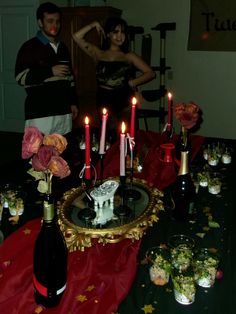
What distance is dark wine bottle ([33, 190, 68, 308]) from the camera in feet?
3.23

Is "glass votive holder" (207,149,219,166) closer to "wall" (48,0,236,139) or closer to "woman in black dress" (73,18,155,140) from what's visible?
"woman in black dress" (73,18,155,140)

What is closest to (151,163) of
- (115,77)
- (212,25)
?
(115,77)

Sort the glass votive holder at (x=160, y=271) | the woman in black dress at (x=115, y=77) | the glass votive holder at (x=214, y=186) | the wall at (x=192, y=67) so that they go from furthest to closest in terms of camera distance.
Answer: the wall at (x=192, y=67), the woman in black dress at (x=115, y=77), the glass votive holder at (x=214, y=186), the glass votive holder at (x=160, y=271)

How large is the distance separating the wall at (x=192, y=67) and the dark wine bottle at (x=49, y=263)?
4.49m

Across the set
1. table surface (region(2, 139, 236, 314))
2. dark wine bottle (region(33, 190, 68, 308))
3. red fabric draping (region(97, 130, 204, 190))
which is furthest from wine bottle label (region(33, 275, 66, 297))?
red fabric draping (region(97, 130, 204, 190))

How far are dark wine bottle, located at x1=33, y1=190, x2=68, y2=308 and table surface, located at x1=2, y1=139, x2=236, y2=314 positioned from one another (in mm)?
183

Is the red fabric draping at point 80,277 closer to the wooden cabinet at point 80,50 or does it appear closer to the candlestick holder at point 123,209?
the candlestick holder at point 123,209

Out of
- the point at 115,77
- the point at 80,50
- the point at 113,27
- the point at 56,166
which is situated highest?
the point at 113,27

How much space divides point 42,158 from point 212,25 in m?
4.60

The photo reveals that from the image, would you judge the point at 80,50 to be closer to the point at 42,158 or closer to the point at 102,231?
the point at 102,231

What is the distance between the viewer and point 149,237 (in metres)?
1.30

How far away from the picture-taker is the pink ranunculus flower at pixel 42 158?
1.03 metres

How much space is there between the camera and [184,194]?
150cm

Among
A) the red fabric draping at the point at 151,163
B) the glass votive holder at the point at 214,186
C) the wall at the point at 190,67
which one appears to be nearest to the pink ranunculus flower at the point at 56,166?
the red fabric draping at the point at 151,163
